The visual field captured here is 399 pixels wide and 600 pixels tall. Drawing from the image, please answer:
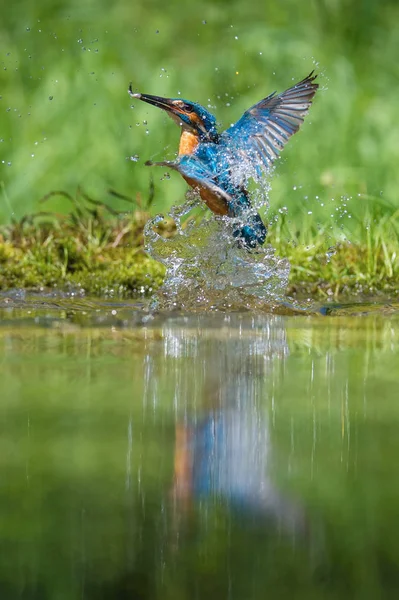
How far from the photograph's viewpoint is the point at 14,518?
85.1 inches

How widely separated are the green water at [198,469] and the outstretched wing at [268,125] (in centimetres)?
163

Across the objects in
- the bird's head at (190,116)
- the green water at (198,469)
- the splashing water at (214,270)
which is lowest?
the green water at (198,469)

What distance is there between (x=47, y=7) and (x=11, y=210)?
1.32 m

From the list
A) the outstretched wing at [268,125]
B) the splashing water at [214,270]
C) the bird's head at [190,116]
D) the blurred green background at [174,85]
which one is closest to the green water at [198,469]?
the splashing water at [214,270]

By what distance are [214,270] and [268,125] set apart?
2.31ft

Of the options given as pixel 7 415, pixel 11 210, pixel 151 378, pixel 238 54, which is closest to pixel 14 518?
pixel 7 415

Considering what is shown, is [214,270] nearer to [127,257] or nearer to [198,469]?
[127,257]

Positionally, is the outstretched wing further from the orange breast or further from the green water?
the green water

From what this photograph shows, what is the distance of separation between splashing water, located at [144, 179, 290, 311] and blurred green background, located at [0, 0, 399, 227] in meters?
1.33

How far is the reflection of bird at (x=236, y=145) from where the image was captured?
5.52 metres

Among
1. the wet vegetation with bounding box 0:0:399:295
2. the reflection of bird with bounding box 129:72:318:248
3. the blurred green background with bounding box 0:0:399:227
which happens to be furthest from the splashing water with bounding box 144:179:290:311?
the blurred green background with bounding box 0:0:399:227

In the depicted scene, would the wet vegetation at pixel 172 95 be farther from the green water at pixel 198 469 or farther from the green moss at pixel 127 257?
the green water at pixel 198 469

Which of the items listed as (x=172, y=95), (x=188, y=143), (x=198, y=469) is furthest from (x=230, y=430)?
(x=172, y=95)

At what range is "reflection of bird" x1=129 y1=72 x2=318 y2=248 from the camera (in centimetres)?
552
